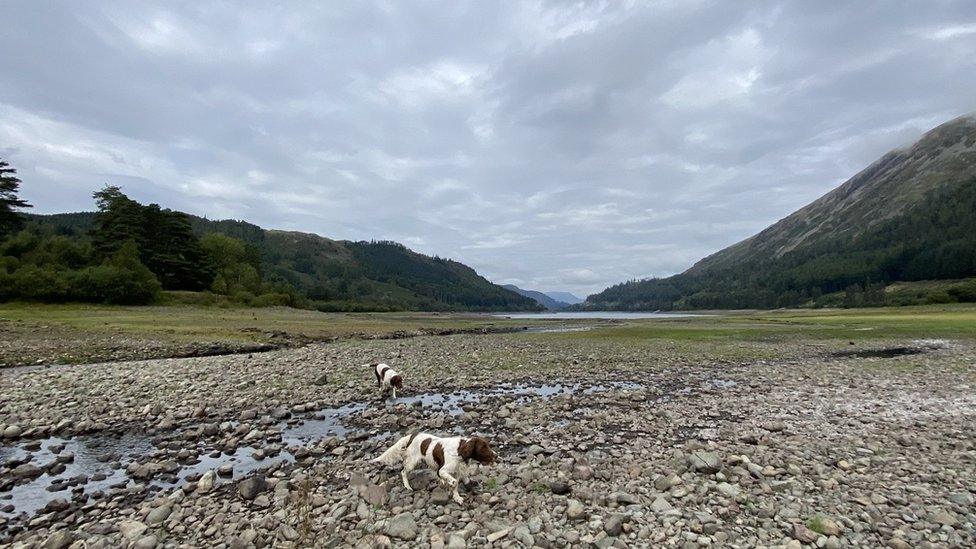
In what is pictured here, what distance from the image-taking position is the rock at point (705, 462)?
923 cm

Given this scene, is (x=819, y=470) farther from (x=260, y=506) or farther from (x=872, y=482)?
(x=260, y=506)

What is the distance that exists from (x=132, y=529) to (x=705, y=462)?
34.1ft

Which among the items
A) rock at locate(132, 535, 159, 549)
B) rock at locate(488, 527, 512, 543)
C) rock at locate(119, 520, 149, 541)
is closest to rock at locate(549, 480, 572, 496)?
rock at locate(488, 527, 512, 543)

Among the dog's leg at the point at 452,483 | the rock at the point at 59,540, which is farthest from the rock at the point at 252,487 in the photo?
the dog's leg at the point at 452,483

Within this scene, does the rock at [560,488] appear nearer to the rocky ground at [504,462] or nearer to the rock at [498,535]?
the rocky ground at [504,462]

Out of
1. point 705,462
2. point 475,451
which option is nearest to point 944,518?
point 705,462

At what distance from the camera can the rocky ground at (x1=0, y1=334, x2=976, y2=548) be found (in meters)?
7.15

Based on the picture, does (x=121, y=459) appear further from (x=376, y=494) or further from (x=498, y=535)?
(x=498, y=535)

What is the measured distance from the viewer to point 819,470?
9.28 meters

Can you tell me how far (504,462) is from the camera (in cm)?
1033

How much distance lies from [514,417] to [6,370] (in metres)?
24.2

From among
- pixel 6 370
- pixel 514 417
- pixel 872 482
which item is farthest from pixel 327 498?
pixel 6 370

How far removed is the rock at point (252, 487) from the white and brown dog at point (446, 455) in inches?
105

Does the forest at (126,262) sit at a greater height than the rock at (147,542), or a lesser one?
greater
